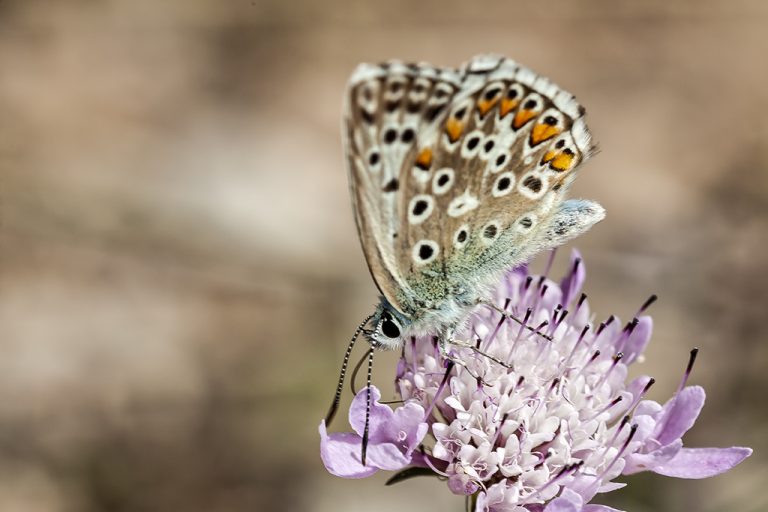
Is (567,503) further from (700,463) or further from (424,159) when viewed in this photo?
(424,159)

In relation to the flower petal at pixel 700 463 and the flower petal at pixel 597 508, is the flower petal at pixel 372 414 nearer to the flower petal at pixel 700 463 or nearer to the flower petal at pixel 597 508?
the flower petal at pixel 597 508

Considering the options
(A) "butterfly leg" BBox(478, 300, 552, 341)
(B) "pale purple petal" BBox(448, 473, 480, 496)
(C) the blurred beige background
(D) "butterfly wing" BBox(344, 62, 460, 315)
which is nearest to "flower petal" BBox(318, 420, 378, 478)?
(B) "pale purple petal" BBox(448, 473, 480, 496)

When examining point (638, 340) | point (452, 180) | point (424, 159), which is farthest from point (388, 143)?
point (638, 340)

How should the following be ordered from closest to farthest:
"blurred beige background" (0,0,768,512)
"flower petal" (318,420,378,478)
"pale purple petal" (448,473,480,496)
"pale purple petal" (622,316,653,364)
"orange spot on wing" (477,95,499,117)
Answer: "flower petal" (318,420,378,478) → "pale purple petal" (448,473,480,496) → "orange spot on wing" (477,95,499,117) → "pale purple petal" (622,316,653,364) → "blurred beige background" (0,0,768,512)

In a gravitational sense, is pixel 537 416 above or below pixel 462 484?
above

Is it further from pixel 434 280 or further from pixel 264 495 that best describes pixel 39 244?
pixel 434 280

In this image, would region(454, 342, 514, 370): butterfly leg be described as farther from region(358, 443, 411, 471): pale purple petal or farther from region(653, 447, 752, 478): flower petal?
region(653, 447, 752, 478): flower petal
